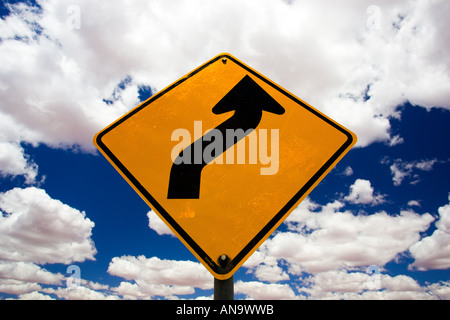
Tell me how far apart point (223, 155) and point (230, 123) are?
270 millimetres

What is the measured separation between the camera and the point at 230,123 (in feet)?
5.68

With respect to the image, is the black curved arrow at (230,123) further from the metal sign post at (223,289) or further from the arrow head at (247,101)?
the metal sign post at (223,289)

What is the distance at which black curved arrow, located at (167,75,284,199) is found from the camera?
1.51 m

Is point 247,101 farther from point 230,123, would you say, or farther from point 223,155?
point 223,155

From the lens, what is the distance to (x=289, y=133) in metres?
1.69

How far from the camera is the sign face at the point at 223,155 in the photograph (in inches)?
54.4

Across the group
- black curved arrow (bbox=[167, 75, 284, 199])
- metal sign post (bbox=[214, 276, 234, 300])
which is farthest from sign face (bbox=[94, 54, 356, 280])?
metal sign post (bbox=[214, 276, 234, 300])

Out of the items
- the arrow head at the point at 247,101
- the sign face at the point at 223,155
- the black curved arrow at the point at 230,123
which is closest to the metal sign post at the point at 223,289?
the sign face at the point at 223,155
